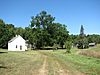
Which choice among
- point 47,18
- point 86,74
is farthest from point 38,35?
point 86,74

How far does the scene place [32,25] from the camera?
97.5 m

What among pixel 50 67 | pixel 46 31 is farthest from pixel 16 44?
pixel 50 67

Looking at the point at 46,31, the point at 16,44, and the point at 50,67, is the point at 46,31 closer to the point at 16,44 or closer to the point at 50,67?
the point at 16,44

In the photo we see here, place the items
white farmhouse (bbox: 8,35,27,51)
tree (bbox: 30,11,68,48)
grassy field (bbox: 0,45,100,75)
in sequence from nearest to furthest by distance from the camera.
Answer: grassy field (bbox: 0,45,100,75) → white farmhouse (bbox: 8,35,27,51) → tree (bbox: 30,11,68,48)

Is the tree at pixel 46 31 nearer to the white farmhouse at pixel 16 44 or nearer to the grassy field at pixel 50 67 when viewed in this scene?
the white farmhouse at pixel 16 44

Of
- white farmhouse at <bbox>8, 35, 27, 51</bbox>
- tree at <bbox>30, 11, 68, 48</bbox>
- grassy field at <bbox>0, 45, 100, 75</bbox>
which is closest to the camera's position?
grassy field at <bbox>0, 45, 100, 75</bbox>

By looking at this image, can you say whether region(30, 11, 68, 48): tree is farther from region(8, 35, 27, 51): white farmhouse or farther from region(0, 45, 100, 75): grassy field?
region(0, 45, 100, 75): grassy field

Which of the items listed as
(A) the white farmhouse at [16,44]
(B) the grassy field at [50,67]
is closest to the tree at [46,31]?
(A) the white farmhouse at [16,44]

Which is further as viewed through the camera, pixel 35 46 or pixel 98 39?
→ pixel 98 39

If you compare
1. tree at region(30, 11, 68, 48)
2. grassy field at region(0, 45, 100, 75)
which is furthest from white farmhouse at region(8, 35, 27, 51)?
grassy field at region(0, 45, 100, 75)

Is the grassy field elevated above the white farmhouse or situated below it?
below

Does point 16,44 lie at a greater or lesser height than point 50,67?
greater

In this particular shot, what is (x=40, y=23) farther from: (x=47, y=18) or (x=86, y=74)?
(x=86, y=74)

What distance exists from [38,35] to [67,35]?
50.7 feet
